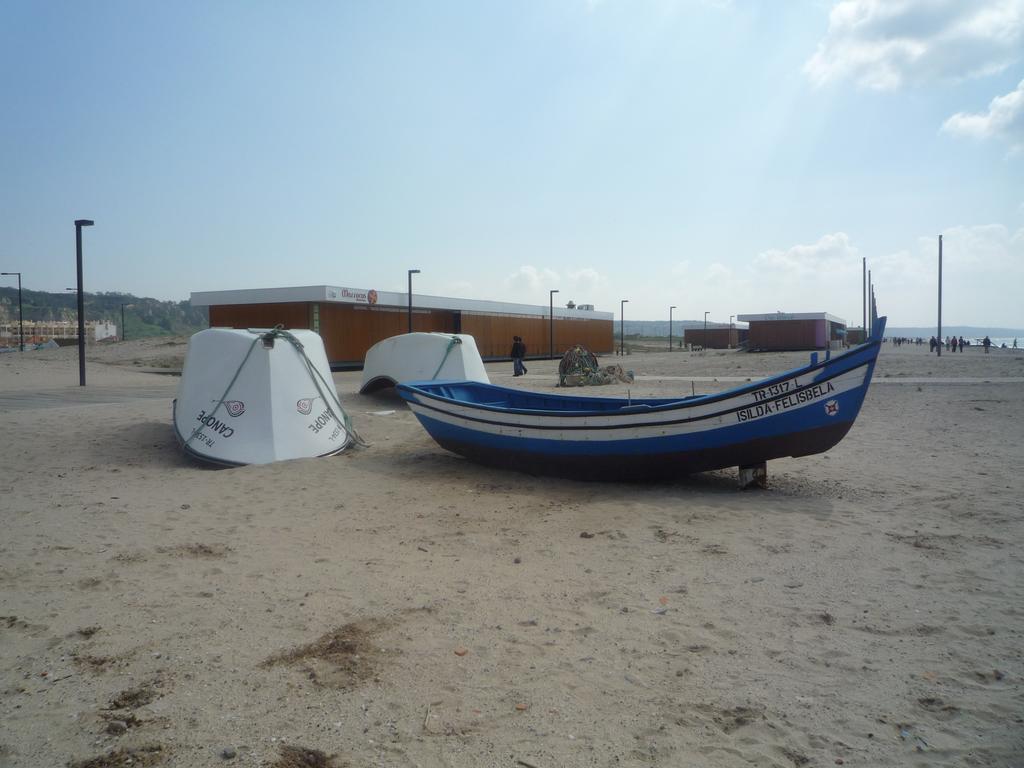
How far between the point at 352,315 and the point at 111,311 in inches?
3911

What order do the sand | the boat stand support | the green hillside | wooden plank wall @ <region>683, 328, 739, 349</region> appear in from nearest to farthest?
the sand, the boat stand support, wooden plank wall @ <region>683, 328, 739, 349</region>, the green hillside

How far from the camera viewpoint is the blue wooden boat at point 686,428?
7508 millimetres

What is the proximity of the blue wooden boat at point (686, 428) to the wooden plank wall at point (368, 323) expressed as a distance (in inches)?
608

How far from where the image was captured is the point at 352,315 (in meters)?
30.3

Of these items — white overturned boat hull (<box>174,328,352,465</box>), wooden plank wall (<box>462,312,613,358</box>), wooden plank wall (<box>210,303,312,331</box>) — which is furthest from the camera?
wooden plank wall (<box>462,312,613,358</box>)

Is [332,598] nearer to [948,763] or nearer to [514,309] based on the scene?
[948,763]

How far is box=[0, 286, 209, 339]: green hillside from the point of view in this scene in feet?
321

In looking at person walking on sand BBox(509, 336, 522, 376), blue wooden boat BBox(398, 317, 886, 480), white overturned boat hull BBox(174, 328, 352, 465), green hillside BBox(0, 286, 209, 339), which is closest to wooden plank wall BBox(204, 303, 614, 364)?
person walking on sand BBox(509, 336, 522, 376)

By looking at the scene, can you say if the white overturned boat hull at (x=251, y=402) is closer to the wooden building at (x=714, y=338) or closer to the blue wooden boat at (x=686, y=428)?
the blue wooden boat at (x=686, y=428)

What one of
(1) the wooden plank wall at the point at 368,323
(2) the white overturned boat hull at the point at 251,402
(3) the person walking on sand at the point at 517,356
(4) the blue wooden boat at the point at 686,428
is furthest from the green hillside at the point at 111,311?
(4) the blue wooden boat at the point at 686,428

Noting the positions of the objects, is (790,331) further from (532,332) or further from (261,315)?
(261,315)

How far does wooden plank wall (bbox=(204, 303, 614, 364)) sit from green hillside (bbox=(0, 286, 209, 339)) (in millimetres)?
65172

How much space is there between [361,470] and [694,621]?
19.5ft

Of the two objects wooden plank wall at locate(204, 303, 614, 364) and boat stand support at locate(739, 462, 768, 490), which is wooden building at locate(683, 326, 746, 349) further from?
boat stand support at locate(739, 462, 768, 490)
